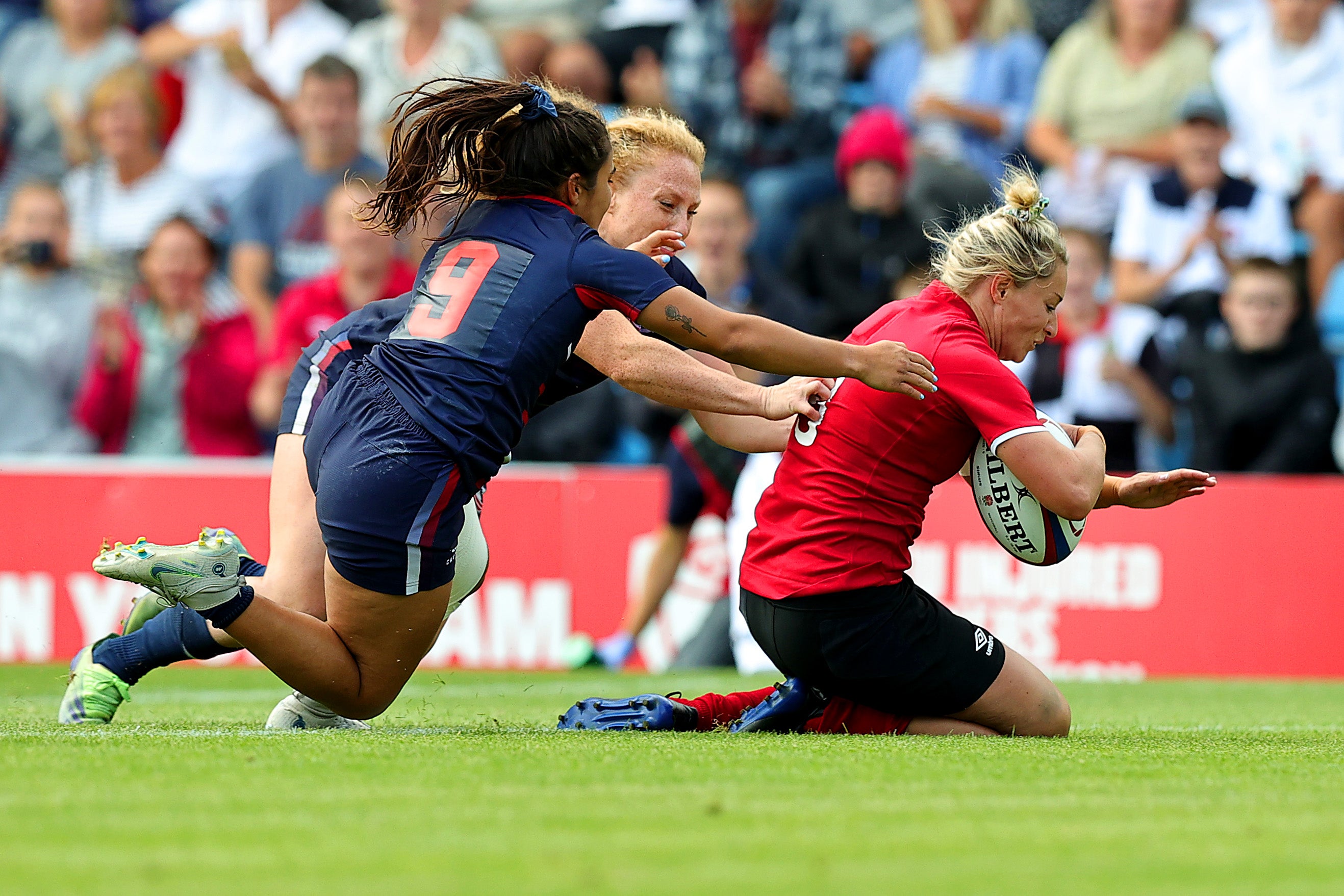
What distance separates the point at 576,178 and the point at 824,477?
3.72ft

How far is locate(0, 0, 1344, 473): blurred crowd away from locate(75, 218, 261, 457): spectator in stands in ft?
0.07


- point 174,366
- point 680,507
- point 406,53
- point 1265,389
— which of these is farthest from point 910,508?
point 406,53

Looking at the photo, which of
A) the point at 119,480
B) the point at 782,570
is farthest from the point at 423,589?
the point at 119,480

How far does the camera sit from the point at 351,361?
196 inches

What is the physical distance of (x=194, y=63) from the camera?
1296cm

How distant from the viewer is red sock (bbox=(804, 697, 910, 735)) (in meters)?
5.00

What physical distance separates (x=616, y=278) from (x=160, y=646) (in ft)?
5.79

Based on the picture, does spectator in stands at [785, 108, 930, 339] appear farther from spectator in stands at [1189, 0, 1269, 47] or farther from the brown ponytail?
the brown ponytail

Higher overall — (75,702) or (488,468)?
(488,468)

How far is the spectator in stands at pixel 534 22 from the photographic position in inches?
495

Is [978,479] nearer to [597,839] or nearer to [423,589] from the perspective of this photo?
[423,589]

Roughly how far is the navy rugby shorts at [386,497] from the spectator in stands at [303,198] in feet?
25.2

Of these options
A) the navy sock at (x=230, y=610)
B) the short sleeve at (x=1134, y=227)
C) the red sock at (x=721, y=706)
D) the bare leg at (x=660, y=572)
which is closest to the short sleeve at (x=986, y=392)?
the red sock at (x=721, y=706)

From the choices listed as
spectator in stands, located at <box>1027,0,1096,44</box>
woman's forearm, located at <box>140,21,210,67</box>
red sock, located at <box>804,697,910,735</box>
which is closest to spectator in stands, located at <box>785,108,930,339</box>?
spectator in stands, located at <box>1027,0,1096,44</box>
